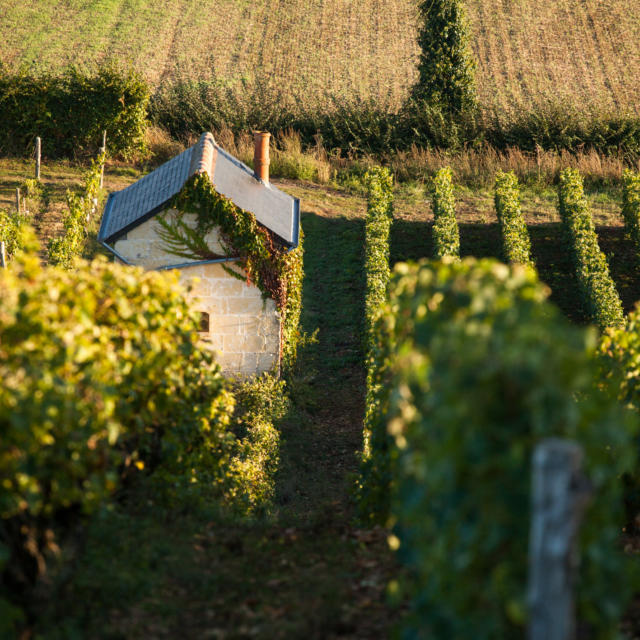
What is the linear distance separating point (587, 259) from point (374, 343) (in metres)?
11.0

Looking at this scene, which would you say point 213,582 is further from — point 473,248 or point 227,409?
point 473,248

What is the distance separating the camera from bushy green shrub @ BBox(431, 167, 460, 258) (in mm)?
18781

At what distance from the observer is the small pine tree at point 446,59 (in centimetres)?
3072

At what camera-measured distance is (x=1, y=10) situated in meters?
42.9

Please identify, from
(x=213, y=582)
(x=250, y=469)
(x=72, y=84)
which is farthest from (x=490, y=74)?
(x=213, y=582)

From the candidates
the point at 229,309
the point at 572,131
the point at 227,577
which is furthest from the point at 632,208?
the point at 227,577

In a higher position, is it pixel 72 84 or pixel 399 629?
pixel 72 84

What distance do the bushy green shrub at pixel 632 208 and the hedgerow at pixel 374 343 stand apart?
6.69m

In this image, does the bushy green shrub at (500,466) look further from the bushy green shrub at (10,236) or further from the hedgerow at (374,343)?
the bushy green shrub at (10,236)

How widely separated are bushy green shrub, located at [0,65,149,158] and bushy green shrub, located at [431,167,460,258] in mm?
12181

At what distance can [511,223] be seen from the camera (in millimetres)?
20547

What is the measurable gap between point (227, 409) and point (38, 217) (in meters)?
17.0

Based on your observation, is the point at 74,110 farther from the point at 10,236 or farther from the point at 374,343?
the point at 374,343

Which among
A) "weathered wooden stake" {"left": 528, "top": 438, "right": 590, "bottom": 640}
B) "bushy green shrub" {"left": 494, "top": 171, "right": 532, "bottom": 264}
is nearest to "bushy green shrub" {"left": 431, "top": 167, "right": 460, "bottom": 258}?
"bushy green shrub" {"left": 494, "top": 171, "right": 532, "bottom": 264}
